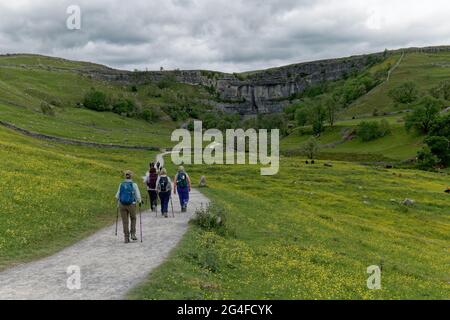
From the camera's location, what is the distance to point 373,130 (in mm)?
168375

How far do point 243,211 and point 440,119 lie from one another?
119640 mm

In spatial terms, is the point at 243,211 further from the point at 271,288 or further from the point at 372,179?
the point at 372,179

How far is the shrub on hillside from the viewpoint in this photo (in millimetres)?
168125

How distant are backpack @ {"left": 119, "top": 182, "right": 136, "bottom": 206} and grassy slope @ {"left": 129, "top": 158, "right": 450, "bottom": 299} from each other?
3475mm

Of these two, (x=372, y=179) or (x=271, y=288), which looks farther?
(x=372, y=179)

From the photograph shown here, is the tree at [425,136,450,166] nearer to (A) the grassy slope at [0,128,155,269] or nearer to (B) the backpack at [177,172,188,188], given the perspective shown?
(A) the grassy slope at [0,128,155,269]

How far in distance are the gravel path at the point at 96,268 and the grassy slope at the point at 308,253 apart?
89 cm

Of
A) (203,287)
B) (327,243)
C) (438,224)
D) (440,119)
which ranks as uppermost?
(440,119)

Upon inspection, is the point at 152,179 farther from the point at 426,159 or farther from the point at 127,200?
the point at 426,159

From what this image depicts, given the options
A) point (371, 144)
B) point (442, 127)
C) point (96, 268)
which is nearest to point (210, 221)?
point (96, 268)

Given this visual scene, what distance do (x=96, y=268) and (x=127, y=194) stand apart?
6.15 meters

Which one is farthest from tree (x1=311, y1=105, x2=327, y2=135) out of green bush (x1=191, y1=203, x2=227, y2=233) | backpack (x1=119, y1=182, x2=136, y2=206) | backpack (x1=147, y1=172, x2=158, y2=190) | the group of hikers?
backpack (x1=119, y1=182, x2=136, y2=206)
